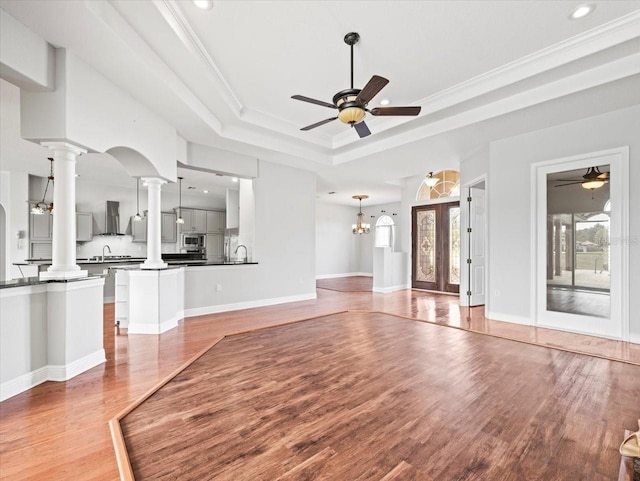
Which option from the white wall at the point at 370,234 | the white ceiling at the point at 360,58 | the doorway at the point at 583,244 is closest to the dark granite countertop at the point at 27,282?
the white ceiling at the point at 360,58

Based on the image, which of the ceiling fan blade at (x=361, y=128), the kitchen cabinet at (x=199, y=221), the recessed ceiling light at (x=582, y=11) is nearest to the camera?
the recessed ceiling light at (x=582, y=11)

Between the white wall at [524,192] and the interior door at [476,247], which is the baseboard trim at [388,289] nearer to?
the interior door at [476,247]

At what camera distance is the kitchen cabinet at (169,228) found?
380 inches

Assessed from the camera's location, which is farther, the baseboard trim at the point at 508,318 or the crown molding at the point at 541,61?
the baseboard trim at the point at 508,318

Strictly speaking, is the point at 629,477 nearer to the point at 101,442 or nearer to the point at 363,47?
the point at 101,442

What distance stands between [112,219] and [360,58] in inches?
329

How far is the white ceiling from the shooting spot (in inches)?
110

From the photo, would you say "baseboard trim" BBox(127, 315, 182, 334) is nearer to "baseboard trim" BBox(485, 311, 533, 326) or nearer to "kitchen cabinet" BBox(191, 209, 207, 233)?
"baseboard trim" BBox(485, 311, 533, 326)

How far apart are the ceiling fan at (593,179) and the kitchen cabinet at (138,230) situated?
10.1 m

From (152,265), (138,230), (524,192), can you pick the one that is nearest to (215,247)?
(138,230)

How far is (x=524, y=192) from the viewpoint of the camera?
4.86 meters

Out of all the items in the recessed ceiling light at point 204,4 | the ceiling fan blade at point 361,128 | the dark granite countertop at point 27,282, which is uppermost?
the recessed ceiling light at point 204,4

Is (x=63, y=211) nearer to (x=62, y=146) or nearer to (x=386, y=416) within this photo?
(x=62, y=146)

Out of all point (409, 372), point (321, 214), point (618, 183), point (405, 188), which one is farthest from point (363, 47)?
point (321, 214)
